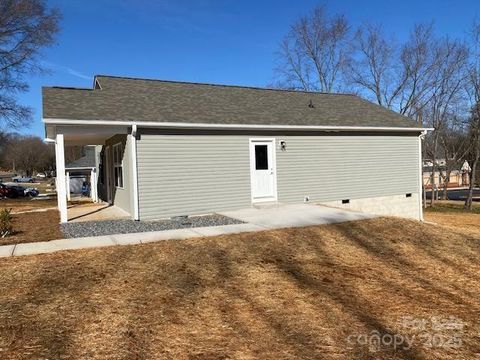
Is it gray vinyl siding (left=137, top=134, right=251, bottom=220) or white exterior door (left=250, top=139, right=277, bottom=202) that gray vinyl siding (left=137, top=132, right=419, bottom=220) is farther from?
white exterior door (left=250, top=139, right=277, bottom=202)

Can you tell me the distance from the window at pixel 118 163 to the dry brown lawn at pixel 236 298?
6.38m

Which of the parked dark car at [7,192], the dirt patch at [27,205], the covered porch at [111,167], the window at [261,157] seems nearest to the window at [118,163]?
the covered porch at [111,167]

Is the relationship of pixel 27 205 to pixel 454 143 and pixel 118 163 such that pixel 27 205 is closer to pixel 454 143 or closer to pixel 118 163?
pixel 118 163

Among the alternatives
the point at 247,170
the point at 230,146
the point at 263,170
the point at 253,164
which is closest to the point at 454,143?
the point at 263,170

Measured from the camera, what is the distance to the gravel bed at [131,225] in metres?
9.11

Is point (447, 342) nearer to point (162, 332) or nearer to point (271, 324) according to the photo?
point (271, 324)

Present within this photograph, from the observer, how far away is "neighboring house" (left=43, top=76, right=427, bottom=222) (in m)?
11.3

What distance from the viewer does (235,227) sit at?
941 cm

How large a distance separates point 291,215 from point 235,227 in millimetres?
2271

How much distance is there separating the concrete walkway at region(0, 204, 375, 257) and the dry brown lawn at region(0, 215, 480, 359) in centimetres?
57

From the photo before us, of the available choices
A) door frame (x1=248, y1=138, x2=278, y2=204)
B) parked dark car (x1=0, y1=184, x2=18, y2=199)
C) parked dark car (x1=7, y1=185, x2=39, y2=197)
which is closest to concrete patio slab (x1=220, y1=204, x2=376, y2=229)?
door frame (x1=248, y1=138, x2=278, y2=204)

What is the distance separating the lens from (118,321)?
4.30 meters

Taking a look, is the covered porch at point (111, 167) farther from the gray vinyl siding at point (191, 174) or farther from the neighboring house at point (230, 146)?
the gray vinyl siding at point (191, 174)

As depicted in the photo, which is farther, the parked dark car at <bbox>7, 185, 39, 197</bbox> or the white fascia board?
the parked dark car at <bbox>7, 185, 39, 197</bbox>
